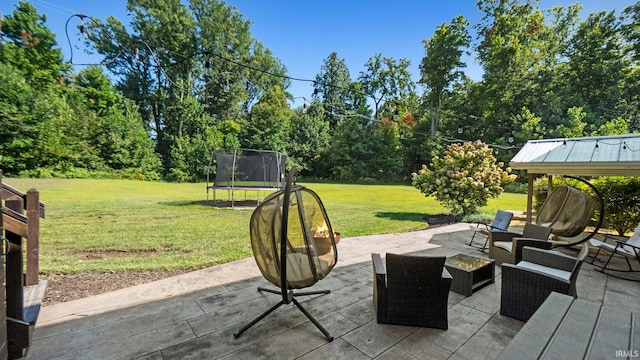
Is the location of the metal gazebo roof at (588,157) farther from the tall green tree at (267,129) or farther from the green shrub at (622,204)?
the tall green tree at (267,129)

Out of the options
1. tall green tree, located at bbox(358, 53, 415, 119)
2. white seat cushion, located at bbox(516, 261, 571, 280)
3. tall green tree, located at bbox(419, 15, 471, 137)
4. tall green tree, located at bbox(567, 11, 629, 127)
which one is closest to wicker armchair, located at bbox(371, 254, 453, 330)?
white seat cushion, located at bbox(516, 261, 571, 280)

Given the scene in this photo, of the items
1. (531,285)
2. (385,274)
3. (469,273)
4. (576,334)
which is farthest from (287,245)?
(531,285)

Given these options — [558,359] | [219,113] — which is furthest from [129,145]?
[558,359]

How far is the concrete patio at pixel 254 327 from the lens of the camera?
1.94 m

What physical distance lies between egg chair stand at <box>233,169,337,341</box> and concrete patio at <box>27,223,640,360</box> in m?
0.17

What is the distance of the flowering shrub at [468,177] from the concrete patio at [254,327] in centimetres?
396

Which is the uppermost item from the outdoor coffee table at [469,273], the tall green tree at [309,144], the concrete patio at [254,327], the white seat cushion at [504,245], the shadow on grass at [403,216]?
the tall green tree at [309,144]

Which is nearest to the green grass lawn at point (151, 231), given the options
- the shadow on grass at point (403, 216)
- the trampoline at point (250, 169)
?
the shadow on grass at point (403, 216)

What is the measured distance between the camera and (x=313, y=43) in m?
12.5

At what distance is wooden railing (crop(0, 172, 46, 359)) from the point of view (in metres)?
1.79

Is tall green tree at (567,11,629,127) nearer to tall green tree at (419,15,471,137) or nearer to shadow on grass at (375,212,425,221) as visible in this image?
tall green tree at (419,15,471,137)

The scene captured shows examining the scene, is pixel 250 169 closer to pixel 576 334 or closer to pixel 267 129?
pixel 576 334

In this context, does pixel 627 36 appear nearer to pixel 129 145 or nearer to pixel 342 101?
pixel 342 101

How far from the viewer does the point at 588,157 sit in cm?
501
